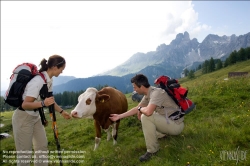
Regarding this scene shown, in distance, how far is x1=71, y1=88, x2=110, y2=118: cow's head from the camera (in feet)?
22.3

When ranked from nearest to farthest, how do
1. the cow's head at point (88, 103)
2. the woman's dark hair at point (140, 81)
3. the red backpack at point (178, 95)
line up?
the red backpack at point (178, 95) < the woman's dark hair at point (140, 81) < the cow's head at point (88, 103)

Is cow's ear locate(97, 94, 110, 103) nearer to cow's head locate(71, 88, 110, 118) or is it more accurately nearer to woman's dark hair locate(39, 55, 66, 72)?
cow's head locate(71, 88, 110, 118)

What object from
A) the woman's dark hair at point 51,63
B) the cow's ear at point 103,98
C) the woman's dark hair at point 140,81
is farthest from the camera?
the cow's ear at point 103,98

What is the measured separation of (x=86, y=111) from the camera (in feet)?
22.8

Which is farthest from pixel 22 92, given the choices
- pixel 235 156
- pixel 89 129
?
pixel 89 129

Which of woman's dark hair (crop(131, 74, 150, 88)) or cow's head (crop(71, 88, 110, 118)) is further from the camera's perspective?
cow's head (crop(71, 88, 110, 118))

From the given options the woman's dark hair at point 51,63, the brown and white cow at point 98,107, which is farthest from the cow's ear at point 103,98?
the woman's dark hair at point 51,63

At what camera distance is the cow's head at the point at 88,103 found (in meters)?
6.80

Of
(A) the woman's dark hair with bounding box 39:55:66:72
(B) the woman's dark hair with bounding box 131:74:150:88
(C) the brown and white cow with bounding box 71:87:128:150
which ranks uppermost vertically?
(A) the woman's dark hair with bounding box 39:55:66:72

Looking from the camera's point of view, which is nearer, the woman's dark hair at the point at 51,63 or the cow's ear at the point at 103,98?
the woman's dark hair at the point at 51,63

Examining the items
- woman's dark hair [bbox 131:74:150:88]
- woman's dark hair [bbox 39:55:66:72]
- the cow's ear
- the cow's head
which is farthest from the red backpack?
woman's dark hair [bbox 39:55:66:72]

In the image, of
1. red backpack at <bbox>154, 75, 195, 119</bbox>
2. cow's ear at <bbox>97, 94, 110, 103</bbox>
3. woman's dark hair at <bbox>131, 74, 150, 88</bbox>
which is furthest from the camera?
cow's ear at <bbox>97, 94, 110, 103</bbox>

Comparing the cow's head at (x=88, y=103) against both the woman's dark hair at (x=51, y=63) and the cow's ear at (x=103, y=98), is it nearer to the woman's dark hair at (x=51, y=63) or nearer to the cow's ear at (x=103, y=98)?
the cow's ear at (x=103, y=98)

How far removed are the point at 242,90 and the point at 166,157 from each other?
855 centimetres
